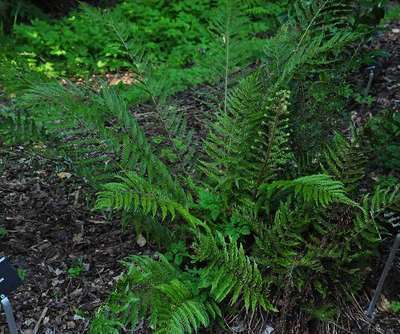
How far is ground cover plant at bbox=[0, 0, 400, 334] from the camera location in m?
2.25

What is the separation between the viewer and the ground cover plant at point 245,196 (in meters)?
2.25

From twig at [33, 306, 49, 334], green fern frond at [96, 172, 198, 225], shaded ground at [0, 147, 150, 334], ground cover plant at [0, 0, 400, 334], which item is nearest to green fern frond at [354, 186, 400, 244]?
ground cover plant at [0, 0, 400, 334]

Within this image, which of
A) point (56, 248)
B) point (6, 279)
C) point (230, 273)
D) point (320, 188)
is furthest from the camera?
point (56, 248)

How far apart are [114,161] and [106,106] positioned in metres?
0.34

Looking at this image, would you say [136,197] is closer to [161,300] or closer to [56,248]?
[161,300]

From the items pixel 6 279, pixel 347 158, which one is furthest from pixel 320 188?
pixel 6 279

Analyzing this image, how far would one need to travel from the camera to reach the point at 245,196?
2.65 m

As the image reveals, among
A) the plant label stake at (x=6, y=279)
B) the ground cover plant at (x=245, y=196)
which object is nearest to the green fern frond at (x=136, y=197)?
the ground cover plant at (x=245, y=196)

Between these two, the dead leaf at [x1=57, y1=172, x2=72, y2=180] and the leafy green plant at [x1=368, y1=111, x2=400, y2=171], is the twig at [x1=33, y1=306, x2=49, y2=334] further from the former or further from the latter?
the leafy green plant at [x1=368, y1=111, x2=400, y2=171]

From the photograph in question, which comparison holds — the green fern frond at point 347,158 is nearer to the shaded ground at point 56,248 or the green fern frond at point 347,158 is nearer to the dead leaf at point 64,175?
the shaded ground at point 56,248

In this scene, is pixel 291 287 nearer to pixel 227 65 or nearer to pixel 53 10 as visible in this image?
pixel 227 65

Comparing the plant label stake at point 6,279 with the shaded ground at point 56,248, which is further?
the shaded ground at point 56,248

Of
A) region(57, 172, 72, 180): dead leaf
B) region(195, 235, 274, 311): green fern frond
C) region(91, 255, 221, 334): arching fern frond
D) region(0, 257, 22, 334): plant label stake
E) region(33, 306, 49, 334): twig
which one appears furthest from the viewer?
region(57, 172, 72, 180): dead leaf

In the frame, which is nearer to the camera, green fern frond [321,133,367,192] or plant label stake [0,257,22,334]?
plant label stake [0,257,22,334]
